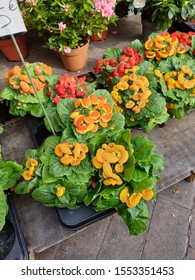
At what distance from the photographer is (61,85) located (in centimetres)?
112

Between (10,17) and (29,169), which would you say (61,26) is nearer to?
(10,17)

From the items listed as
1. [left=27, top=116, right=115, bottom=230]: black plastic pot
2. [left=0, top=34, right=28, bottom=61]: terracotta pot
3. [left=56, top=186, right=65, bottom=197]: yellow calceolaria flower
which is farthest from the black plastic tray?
[left=0, top=34, right=28, bottom=61]: terracotta pot

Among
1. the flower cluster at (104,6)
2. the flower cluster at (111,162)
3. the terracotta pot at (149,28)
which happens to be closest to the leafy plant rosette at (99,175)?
→ the flower cluster at (111,162)

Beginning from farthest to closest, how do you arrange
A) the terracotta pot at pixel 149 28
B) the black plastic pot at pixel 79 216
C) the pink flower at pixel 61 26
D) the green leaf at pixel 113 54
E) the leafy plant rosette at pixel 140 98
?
the terracotta pot at pixel 149 28 < the green leaf at pixel 113 54 < the pink flower at pixel 61 26 < the leafy plant rosette at pixel 140 98 < the black plastic pot at pixel 79 216

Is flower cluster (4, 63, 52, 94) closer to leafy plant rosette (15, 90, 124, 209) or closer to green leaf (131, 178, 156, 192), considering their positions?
leafy plant rosette (15, 90, 124, 209)

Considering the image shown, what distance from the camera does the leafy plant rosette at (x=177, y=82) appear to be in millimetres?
1183

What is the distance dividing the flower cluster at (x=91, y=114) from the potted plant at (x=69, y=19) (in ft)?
1.61

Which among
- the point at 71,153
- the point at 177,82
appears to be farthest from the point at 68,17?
the point at 71,153

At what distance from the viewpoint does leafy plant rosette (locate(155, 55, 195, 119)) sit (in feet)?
3.88

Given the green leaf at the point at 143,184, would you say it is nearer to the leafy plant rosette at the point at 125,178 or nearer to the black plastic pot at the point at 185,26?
the leafy plant rosette at the point at 125,178

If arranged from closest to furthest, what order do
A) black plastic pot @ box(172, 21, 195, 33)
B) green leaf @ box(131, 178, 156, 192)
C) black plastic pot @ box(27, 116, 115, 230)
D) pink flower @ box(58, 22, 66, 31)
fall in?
green leaf @ box(131, 178, 156, 192) < black plastic pot @ box(27, 116, 115, 230) < pink flower @ box(58, 22, 66, 31) < black plastic pot @ box(172, 21, 195, 33)
